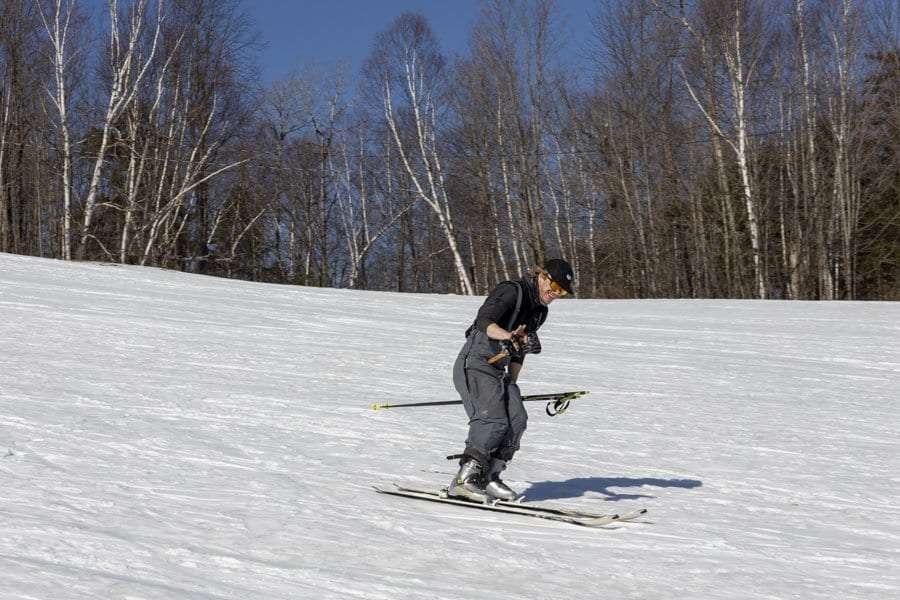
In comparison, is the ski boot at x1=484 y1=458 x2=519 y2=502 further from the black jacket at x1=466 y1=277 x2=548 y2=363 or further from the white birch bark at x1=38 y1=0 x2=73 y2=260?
the white birch bark at x1=38 y1=0 x2=73 y2=260

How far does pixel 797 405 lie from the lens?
12023 millimetres

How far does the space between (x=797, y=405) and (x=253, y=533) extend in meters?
8.62

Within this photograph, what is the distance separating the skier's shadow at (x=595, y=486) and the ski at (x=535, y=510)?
0.66 metres

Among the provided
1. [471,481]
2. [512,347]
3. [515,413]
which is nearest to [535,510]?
[471,481]

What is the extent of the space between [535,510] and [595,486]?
4.80 ft

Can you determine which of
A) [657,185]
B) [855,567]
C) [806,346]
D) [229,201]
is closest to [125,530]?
[855,567]

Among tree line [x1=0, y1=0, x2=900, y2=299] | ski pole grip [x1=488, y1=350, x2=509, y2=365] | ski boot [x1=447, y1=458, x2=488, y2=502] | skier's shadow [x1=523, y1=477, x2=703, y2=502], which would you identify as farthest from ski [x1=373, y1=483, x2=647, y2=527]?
tree line [x1=0, y1=0, x2=900, y2=299]

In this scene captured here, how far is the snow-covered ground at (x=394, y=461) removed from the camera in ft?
15.7

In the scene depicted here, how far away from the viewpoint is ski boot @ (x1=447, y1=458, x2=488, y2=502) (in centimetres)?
642

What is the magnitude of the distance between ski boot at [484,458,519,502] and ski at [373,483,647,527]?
11cm

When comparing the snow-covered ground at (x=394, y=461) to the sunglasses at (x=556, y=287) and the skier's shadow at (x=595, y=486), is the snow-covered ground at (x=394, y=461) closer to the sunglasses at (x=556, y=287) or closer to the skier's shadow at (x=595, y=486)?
the skier's shadow at (x=595, y=486)

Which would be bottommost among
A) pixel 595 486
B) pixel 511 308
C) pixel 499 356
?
pixel 595 486

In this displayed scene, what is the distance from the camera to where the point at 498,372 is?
641cm

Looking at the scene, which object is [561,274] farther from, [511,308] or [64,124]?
[64,124]
